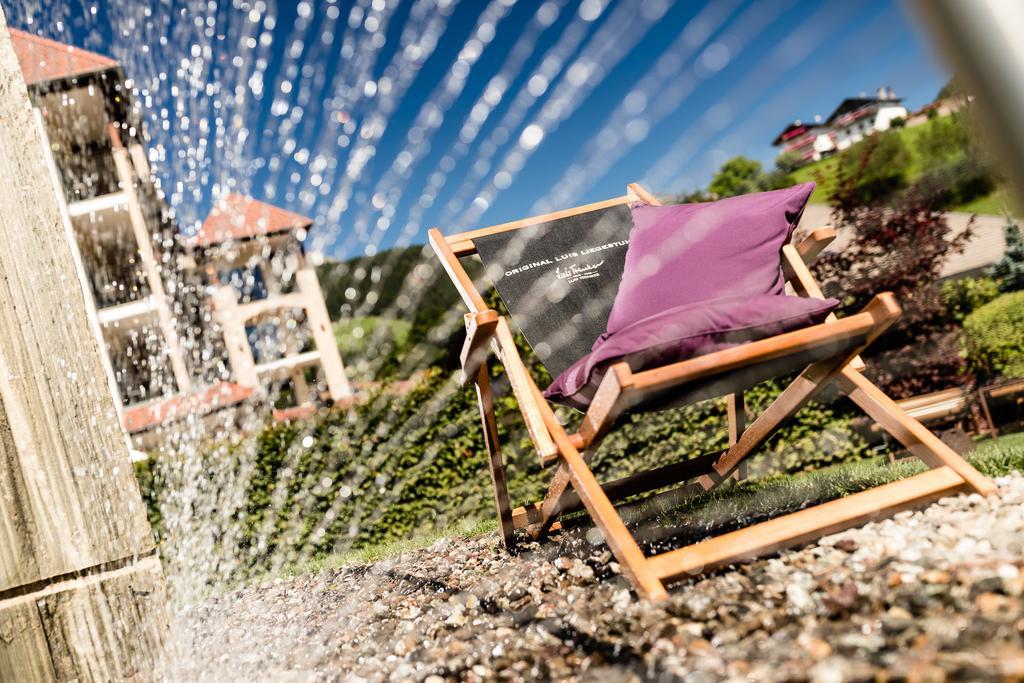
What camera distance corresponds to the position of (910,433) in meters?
1.85

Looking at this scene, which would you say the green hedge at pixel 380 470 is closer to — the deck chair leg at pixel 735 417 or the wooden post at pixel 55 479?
the deck chair leg at pixel 735 417

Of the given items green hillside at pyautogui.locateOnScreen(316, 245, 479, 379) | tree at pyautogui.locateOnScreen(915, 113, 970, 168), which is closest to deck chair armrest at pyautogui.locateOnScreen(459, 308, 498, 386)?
tree at pyautogui.locateOnScreen(915, 113, 970, 168)

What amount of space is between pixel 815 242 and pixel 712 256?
308 millimetres

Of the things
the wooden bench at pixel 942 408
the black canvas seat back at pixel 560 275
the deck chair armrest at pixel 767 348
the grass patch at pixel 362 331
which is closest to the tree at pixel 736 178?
the wooden bench at pixel 942 408

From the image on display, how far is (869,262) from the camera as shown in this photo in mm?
5176

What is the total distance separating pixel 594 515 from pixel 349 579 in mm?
1464

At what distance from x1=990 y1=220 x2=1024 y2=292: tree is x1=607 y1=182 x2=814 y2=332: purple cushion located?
622cm

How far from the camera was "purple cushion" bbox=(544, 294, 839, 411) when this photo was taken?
5.46ft

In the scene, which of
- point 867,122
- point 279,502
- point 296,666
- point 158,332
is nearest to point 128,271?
point 158,332

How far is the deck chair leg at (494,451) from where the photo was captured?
2.15 m

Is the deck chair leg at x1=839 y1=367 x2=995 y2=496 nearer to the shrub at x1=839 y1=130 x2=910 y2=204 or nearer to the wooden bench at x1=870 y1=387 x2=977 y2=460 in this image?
the wooden bench at x1=870 y1=387 x2=977 y2=460

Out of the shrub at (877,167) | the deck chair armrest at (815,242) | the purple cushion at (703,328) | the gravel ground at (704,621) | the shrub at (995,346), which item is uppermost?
the shrub at (877,167)

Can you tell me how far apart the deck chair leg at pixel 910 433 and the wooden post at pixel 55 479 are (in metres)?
1.96

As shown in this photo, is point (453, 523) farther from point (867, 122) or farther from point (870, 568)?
point (867, 122)
